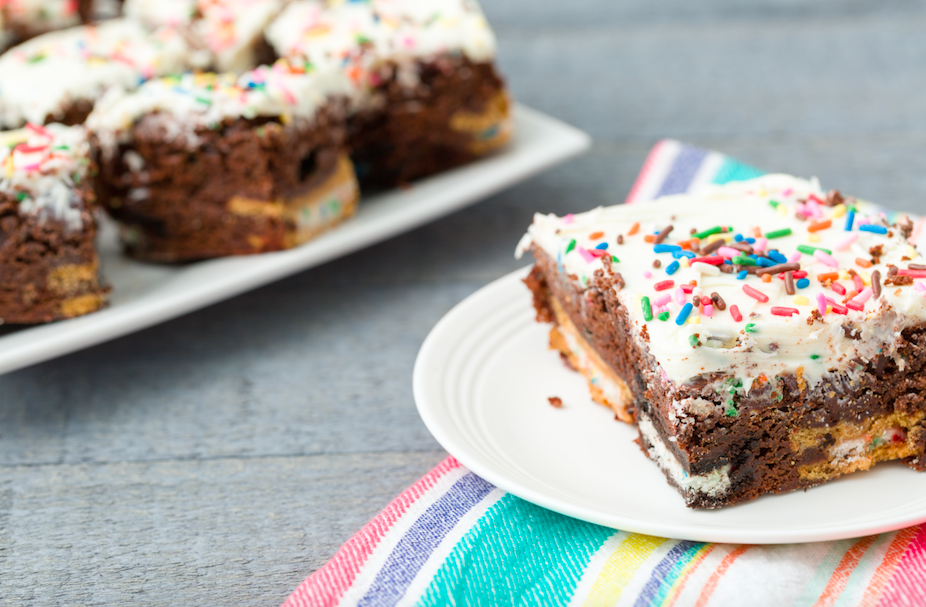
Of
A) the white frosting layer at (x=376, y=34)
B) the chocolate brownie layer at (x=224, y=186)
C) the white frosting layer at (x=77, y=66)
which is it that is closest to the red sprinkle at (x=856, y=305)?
the chocolate brownie layer at (x=224, y=186)

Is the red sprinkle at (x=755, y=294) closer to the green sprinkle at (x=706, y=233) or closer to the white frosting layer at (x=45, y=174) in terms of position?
the green sprinkle at (x=706, y=233)

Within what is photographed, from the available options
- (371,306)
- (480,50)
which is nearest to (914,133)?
(480,50)

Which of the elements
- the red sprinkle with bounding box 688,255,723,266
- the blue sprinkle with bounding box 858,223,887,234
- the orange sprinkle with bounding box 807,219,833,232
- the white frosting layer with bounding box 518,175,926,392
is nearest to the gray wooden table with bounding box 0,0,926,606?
the white frosting layer with bounding box 518,175,926,392

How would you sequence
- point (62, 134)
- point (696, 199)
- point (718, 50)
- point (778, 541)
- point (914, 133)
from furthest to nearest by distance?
point (718, 50) < point (914, 133) < point (62, 134) < point (696, 199) < point (778, 541)

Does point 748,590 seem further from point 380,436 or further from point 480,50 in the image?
point 480,50

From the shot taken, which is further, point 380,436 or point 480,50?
point 480,50

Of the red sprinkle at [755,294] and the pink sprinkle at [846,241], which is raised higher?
the pink sprinkle at [846,241]
